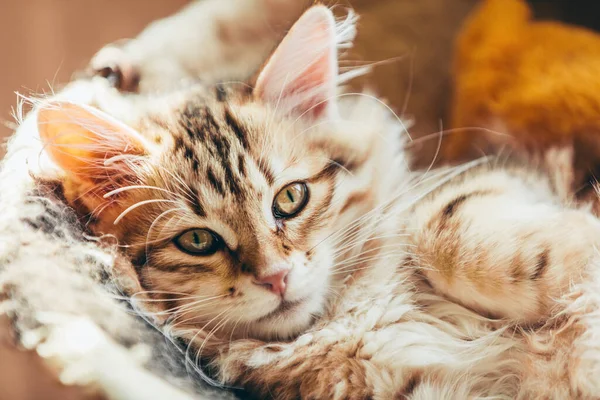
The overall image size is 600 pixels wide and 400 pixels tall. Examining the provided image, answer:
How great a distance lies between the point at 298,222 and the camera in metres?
0.76

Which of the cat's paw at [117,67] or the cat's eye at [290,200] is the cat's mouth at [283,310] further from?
the cat's paw at [117,67]

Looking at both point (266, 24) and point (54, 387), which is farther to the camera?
point (266, 24)

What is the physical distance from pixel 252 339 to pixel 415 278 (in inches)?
9.8

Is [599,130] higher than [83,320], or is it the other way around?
[83,320]

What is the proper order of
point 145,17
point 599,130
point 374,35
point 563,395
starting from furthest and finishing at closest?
point 374,35 → point 599,130 → point 145,17 → point 563,395

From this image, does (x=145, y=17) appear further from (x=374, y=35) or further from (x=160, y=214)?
(x=374, y=35)

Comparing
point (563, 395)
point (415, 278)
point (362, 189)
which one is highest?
point (362, 189)

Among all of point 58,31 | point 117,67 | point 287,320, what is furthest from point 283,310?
point 58,31

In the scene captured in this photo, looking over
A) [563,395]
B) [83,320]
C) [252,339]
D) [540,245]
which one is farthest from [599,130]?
[83,320]

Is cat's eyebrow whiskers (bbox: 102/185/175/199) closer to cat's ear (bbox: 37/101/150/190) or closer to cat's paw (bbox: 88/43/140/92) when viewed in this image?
cat's ear (bbox: 37/101/150/190)

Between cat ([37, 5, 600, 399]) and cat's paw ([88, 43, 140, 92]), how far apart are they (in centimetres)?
7

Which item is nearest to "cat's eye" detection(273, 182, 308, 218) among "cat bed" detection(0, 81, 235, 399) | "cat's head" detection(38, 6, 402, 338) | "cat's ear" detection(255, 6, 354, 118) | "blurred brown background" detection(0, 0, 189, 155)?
"cat's head" detection(38, 6, 402, 338)

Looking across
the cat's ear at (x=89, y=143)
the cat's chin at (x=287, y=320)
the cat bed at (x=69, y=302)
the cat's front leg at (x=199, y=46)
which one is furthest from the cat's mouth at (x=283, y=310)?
the cat's front leg at (x=199, y=46)

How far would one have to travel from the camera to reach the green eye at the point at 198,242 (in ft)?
2.34
